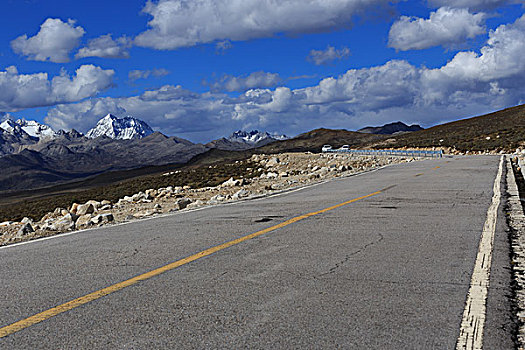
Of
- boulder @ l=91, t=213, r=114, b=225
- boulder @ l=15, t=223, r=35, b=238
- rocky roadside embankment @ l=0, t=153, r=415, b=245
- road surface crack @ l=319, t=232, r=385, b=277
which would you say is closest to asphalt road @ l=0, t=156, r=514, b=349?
road surface crack @ l=319, t=232, r=385, b=277

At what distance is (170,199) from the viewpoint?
71.9 feet

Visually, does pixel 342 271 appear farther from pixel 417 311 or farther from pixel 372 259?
pixel 417 311

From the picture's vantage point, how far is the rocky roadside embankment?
12.9 metres

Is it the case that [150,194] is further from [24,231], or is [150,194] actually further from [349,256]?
[349,256]

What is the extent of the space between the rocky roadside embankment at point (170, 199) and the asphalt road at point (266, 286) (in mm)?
3469

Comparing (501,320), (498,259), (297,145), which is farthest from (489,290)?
(297,145)

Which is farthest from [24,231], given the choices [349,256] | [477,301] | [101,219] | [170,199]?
[477,301]

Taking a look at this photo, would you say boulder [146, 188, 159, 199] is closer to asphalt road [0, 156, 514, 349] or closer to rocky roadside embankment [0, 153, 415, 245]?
rocky roadside embankment [0, 153, 415, 245]

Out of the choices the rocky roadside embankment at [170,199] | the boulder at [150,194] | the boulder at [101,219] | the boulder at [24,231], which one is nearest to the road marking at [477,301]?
the rocky roadside embankment at [170,199]

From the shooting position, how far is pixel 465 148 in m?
63.8

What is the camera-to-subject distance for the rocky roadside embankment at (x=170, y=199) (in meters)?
12.9

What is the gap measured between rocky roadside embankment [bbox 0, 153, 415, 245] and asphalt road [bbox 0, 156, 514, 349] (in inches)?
137

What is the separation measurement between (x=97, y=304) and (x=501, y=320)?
3531mm

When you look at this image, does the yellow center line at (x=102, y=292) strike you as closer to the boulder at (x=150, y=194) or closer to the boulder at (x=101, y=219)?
the boulder at (x=101, y=219)
